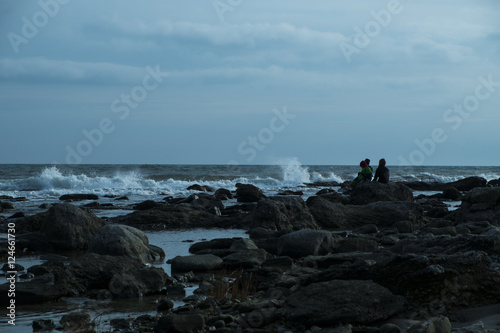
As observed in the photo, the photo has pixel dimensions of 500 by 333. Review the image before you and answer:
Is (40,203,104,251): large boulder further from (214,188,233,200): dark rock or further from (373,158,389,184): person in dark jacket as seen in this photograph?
(214,188,233,200): dark rock

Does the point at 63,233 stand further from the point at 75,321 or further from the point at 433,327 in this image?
the point at 433,327

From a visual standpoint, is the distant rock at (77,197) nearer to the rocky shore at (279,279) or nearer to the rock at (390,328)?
the rocky shore at (279,279)

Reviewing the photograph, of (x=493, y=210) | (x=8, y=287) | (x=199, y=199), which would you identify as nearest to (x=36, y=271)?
(x=8, y=287)

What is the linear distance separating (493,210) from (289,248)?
7.15m

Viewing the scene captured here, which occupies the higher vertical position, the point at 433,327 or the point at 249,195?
the point at 433,327

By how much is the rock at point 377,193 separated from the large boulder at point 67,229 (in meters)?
10.0

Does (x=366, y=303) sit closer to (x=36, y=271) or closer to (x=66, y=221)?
(x=36, y=271)

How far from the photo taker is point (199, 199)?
70.7ft

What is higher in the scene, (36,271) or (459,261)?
(459,261)

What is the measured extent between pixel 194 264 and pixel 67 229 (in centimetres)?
367

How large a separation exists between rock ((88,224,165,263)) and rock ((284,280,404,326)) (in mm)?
4319

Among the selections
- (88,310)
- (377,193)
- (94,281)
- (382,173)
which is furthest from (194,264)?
(382,173)

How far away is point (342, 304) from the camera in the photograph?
223 inches

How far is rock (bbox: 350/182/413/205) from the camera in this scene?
62.9 feet
